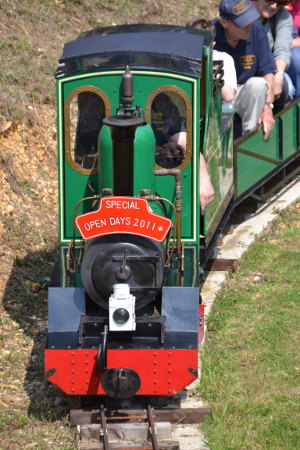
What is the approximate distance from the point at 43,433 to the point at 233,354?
199 cm

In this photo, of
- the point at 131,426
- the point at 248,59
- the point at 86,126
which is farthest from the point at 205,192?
the point at 248,59

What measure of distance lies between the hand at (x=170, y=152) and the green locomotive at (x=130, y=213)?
11 mm

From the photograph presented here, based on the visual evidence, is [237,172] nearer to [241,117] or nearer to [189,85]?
[241,117]

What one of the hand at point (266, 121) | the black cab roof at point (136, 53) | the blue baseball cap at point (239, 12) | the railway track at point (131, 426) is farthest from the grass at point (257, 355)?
the blue baseball cap at point (239, 12)

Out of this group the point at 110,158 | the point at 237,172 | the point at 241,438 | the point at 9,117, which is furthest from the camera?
the point at 9,117

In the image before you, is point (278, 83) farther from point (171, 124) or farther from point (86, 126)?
point (86, 126)

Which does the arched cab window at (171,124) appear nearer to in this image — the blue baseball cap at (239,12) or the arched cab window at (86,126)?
the arched cab window at (86,126)

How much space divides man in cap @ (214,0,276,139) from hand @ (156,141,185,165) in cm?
Answer: 347

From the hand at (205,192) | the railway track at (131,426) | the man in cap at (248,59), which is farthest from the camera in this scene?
the man in cap at (248,59)

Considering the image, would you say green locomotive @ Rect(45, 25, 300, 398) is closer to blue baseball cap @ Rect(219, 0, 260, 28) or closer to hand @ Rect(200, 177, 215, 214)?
hand @ Rect(200, 177, 215, 214)

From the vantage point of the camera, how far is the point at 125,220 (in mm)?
6160

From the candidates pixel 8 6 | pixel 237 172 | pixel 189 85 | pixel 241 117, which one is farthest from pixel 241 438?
pixel 8 6

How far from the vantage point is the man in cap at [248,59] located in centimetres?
1030

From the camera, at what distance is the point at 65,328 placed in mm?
6387
